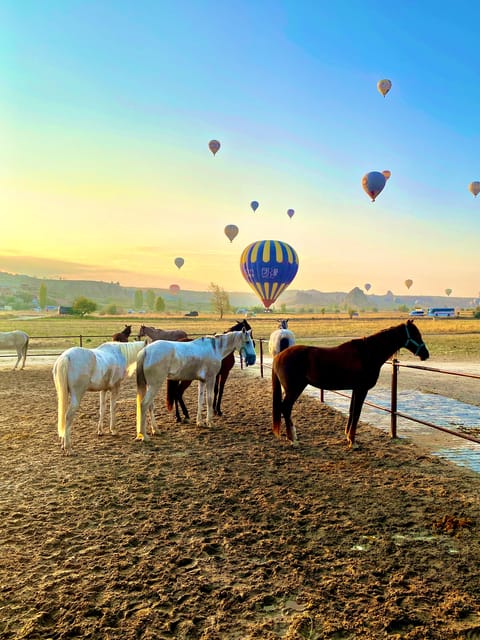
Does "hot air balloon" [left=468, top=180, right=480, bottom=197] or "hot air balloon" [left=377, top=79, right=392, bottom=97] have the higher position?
"hot air balloon" [left=377, top=79, right=392, bottom=97]

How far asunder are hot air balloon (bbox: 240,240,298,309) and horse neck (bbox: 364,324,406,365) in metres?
34.8

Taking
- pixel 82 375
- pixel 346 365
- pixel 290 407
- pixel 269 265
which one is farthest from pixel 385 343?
pixel 269 265

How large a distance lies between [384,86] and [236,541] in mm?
46853

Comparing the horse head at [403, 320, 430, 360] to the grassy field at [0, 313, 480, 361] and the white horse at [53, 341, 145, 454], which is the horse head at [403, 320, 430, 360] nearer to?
the white horse at [53, 341, 145, 454]

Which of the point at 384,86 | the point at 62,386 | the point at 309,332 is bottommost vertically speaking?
the point at 309,332

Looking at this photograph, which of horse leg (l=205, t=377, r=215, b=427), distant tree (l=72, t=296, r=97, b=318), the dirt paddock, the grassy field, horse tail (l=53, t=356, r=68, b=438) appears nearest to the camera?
the dirt paddock

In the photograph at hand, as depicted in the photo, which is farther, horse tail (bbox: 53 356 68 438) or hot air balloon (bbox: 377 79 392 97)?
hot air balloon (bbox: 377 79 392 97)

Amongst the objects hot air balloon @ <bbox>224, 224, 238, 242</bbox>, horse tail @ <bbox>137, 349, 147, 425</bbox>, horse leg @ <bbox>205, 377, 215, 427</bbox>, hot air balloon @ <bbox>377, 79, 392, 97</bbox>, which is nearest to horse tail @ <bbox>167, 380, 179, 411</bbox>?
horse leg @ <bbox>205, 377, 215, 427</bbox>

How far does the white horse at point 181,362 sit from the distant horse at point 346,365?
4.61 ft

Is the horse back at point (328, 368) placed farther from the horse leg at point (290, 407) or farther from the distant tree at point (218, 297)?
the distant tree at point (218, 297)

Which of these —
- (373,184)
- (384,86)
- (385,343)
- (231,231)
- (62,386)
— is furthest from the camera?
(231,231)

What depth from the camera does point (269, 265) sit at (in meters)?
41.2

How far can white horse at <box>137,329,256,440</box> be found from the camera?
22.1 ft

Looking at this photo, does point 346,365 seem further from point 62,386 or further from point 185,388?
point 62,386
